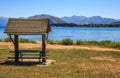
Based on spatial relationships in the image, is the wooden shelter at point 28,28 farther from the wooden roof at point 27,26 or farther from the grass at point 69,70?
the grass at point 69,70

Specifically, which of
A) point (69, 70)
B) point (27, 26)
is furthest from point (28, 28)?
point (69, 70)

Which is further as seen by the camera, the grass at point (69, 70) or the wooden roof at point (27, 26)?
the wooden roof at point (27, 26)

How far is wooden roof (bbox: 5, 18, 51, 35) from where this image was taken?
20453 mm

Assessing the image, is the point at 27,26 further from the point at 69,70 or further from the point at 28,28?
the point at 69,70

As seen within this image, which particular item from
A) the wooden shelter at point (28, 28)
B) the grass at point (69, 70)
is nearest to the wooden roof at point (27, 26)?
the wooden shelter at point (28, 28)

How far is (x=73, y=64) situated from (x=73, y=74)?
3618 millimetres

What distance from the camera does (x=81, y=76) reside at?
15.8 meters

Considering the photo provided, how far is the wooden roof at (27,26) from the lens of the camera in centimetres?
2045

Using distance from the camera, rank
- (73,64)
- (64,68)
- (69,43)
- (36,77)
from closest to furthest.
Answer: (36,77) → (64,68) → (73,64) → (69,43)

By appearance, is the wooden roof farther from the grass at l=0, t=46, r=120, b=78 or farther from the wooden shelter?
the grass at l=0, t=46, r=120, b=78

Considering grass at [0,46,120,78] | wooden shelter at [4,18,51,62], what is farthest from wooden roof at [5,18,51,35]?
grass at [0,46,120,78]

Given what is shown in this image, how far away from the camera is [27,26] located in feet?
68.5

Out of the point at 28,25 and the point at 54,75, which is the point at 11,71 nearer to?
the point at 54,75

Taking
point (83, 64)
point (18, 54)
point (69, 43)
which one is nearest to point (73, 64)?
point (83, 64)
